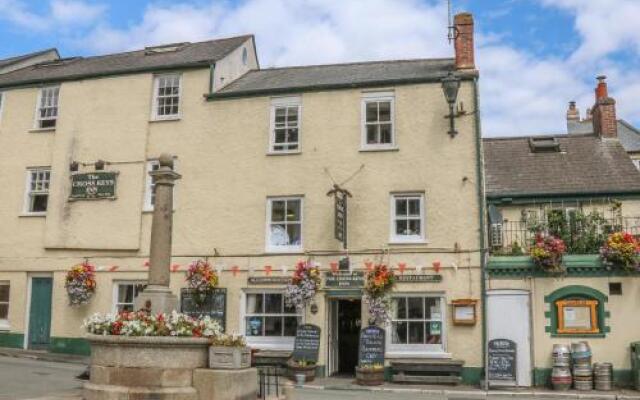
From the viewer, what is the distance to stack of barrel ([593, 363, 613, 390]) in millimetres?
15891

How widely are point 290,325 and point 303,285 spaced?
149cm

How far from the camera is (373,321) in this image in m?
18.0

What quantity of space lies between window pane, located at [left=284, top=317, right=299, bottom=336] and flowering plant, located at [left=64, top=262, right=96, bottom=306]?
611 centimetres

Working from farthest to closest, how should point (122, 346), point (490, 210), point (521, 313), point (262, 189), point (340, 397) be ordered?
1. point (490, 210)
2. point (262, 189)
3. point (521, 313)
4. point (340, 397)
5. point (122, 346)

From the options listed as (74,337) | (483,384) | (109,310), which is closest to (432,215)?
(483,384)

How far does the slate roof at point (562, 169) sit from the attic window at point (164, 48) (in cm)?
1196

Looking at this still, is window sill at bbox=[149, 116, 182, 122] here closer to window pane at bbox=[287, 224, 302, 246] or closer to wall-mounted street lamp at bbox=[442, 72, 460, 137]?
→ window pane at bbox=[287, 224, 302, 246]

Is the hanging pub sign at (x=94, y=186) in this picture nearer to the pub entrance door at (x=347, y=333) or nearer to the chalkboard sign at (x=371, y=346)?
the pub entrance door at (x=347, y=333)

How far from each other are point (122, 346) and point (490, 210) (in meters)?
13.8

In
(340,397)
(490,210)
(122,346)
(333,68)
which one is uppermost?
(333,68)

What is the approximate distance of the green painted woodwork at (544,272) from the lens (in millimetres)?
16875

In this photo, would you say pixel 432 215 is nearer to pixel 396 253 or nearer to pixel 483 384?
pixel 396 253

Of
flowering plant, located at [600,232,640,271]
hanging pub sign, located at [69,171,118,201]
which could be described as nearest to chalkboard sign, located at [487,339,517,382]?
flowering plant, located at [600,232,640,271]

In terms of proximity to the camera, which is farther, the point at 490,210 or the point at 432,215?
the point at 490,210
